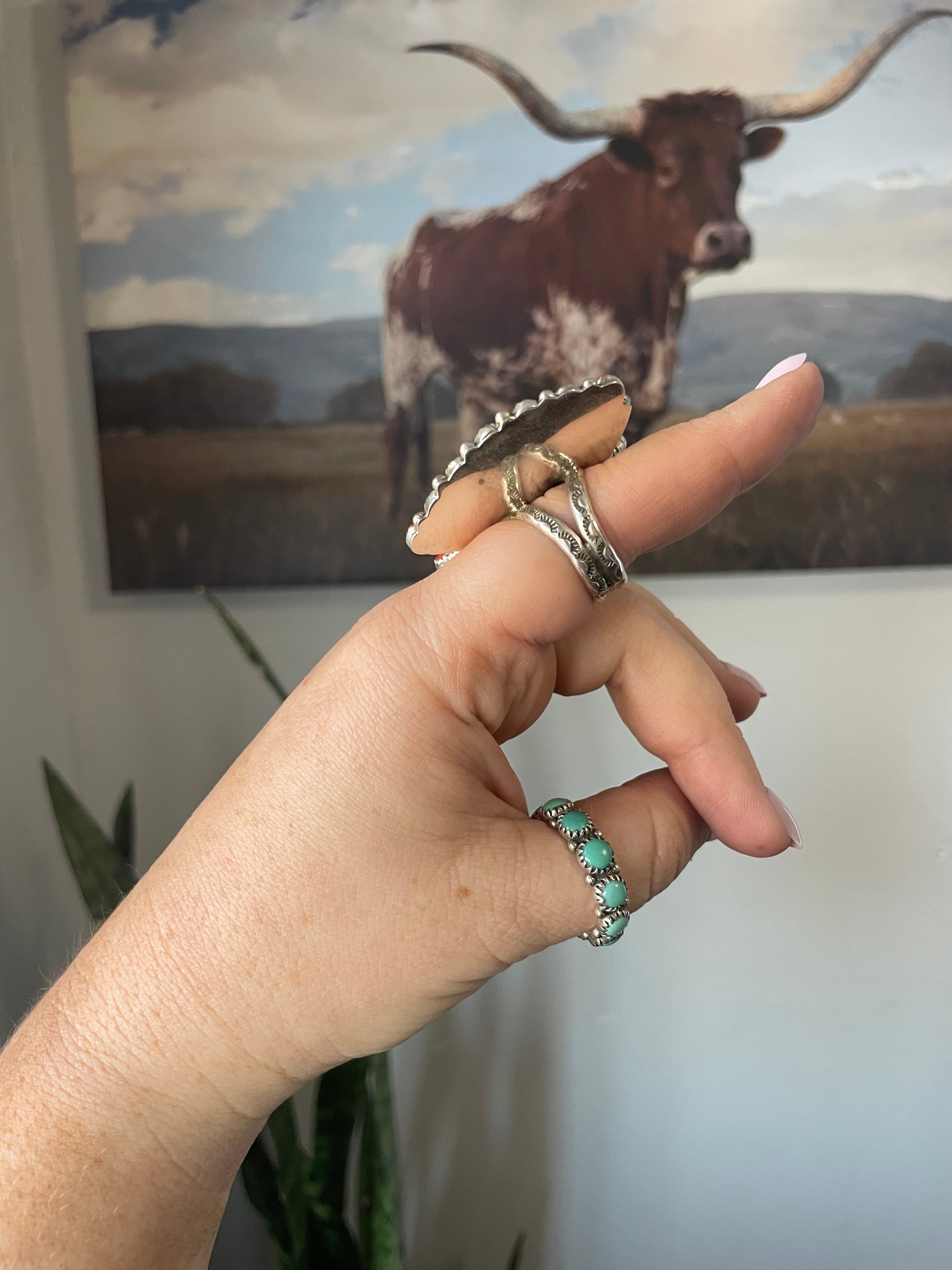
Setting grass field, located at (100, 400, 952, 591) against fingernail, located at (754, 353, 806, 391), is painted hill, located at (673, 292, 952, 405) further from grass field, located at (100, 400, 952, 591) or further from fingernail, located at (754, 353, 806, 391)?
fingernail, located at (754, 353, 806, 391)

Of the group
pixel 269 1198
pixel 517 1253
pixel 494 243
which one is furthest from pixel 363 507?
pixel 517 1253

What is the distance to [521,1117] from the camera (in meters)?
1.17

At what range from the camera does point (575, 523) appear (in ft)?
1.39

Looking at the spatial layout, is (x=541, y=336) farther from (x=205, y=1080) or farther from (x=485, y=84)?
(x=205, y=1080)

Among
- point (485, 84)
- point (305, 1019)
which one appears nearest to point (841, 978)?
point (305, 1019)

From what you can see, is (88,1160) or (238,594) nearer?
(88,1160)

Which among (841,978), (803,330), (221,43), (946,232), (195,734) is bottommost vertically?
(841,978)

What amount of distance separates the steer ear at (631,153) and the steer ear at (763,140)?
0.13 meters

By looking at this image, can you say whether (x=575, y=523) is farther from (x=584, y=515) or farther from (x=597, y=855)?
(x=597, y=855)

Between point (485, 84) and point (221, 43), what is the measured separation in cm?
37

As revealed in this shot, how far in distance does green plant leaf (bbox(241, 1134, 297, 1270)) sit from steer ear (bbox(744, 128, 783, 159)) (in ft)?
4.58

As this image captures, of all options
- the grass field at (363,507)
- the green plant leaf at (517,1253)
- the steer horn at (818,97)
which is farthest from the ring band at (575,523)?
the green plant leaf at (517,1253)

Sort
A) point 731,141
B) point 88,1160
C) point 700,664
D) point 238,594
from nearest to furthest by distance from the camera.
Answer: point 88,1160, point 700,664, point 731,141, point 238,594

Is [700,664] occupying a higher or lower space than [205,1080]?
higher
